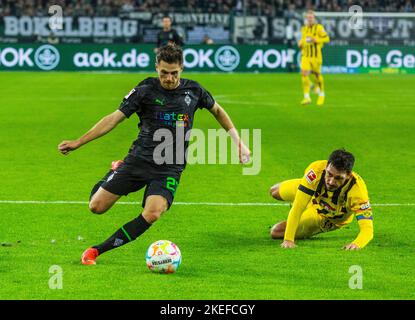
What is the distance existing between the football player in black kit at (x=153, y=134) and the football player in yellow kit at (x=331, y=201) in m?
0.76

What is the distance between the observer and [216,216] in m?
11.7

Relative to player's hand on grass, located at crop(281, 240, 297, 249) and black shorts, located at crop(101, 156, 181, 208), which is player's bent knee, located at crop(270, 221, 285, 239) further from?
black shorts, located at crop(101, 156, 181, 208)

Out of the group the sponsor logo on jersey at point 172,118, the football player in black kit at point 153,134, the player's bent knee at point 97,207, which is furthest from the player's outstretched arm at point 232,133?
the player's bent knee at point 97,207

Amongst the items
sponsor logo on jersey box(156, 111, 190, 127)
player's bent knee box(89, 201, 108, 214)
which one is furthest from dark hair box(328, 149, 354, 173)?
player's bent knee box(89, 201, 108, 214)

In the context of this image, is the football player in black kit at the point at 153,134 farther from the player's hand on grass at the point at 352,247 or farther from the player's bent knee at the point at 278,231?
the player's hand on grass at the point at 352,247

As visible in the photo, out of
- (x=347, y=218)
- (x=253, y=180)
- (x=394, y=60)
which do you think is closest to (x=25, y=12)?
(x=394, y=60)

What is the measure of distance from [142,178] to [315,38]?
62.1 ft

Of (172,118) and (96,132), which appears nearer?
(96,132)

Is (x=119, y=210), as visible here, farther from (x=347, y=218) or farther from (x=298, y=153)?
(x=298, y=153)

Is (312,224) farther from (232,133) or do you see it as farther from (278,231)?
(232,133)

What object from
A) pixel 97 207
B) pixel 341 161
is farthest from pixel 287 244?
pixel 97 207

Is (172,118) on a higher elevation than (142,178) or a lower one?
higher

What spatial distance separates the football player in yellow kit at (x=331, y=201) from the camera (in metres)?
9.30
